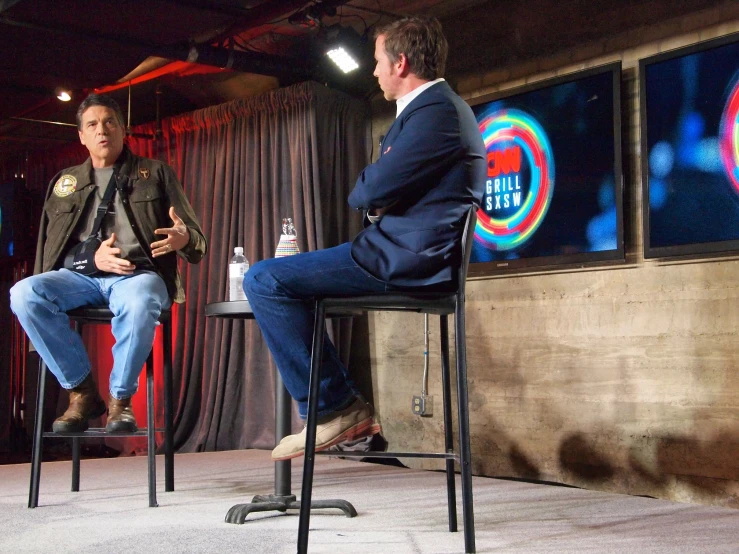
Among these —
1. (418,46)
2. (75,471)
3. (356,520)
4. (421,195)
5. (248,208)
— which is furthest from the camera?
(248,208)

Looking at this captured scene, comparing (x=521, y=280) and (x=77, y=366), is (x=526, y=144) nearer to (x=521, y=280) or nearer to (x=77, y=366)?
(x=521, y=280)

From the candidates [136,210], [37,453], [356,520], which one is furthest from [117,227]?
[356,520]

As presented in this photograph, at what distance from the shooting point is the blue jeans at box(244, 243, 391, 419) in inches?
81.4

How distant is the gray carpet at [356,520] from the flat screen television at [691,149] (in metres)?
0.99

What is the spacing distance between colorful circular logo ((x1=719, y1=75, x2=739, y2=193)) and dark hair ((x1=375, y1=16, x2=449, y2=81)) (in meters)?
1.38

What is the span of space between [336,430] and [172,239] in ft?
3.86

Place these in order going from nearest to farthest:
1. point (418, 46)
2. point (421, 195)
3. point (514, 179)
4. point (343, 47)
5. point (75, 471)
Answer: point (421, 195)
point (418, 46)
point (75, 471)
point (514, 179)
point (343, 47)

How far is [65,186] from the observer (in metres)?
3.26

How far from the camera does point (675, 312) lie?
3340 mm

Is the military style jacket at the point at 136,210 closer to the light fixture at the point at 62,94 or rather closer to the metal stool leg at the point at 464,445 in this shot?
the metal stool leg at the point at 464,445

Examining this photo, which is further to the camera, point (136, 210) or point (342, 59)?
point (342, 59)

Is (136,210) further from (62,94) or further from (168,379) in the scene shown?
(62,94)

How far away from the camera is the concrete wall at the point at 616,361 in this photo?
321 centimetres

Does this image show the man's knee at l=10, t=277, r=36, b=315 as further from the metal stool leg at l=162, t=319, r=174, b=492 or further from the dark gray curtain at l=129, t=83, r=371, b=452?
the dark gray curtain at l=129, t=83, r=371, b=452
